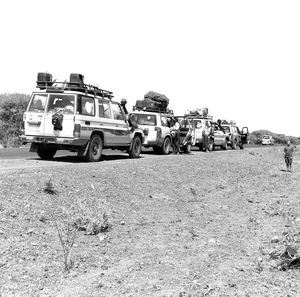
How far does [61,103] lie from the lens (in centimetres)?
1287

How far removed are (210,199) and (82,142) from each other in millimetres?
4115

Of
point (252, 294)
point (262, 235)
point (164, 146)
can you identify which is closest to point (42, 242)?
point (252, 294)

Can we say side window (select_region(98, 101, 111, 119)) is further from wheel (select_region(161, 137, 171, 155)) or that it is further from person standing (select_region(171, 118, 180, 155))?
person standing (select_region(171, 118, 180, 155))

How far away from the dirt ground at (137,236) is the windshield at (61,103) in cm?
202

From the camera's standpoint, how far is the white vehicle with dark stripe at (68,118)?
496 inches

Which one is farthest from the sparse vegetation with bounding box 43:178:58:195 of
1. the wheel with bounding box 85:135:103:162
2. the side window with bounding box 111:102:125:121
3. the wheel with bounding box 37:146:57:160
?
the side window with bounding box 111:102:125:121

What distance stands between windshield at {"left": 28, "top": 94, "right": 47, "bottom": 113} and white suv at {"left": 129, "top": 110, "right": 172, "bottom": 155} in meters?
6.61

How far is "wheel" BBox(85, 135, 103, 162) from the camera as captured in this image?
13.4 metres

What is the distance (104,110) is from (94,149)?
1337 mm

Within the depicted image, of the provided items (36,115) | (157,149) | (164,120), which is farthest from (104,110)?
(157,149)

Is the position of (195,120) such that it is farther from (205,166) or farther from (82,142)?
(82,142)

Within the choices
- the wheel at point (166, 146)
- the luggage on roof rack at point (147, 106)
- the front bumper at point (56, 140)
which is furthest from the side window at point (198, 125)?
the front bumper at point (56, 140)

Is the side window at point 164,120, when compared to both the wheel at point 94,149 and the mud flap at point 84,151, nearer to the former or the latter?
the wheel at point 94,149

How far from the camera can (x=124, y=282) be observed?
17.1 feet
